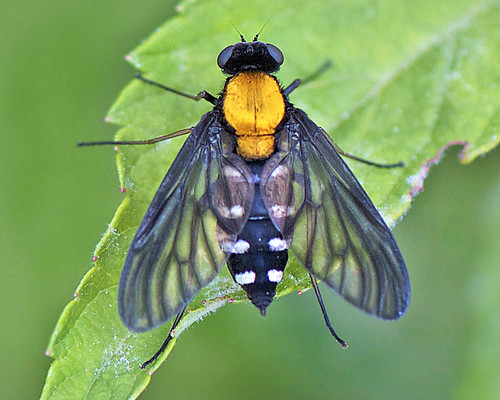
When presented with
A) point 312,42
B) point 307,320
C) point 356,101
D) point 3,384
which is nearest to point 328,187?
point 356,101

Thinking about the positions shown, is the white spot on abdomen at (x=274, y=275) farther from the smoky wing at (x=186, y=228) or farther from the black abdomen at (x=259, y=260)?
the smoky wing at (x=186, y=228)

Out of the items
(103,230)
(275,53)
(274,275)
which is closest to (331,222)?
(274,275)

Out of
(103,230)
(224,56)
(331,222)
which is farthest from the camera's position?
(103,230)

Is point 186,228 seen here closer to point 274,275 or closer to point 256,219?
point 256,219

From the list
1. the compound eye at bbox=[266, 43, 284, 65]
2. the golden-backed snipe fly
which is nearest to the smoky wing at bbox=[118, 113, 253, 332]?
the golden-backed snipe fly

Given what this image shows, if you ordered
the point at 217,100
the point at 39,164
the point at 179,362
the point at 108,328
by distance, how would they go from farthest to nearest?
the point at 39,164 → the point at 179,362 → the point at 217,100 → the point at 108,328

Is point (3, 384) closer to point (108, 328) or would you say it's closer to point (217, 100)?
point (108, 328)

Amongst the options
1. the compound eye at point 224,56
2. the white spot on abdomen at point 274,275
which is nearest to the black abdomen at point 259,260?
the white spot on abdomen at point 274,275
